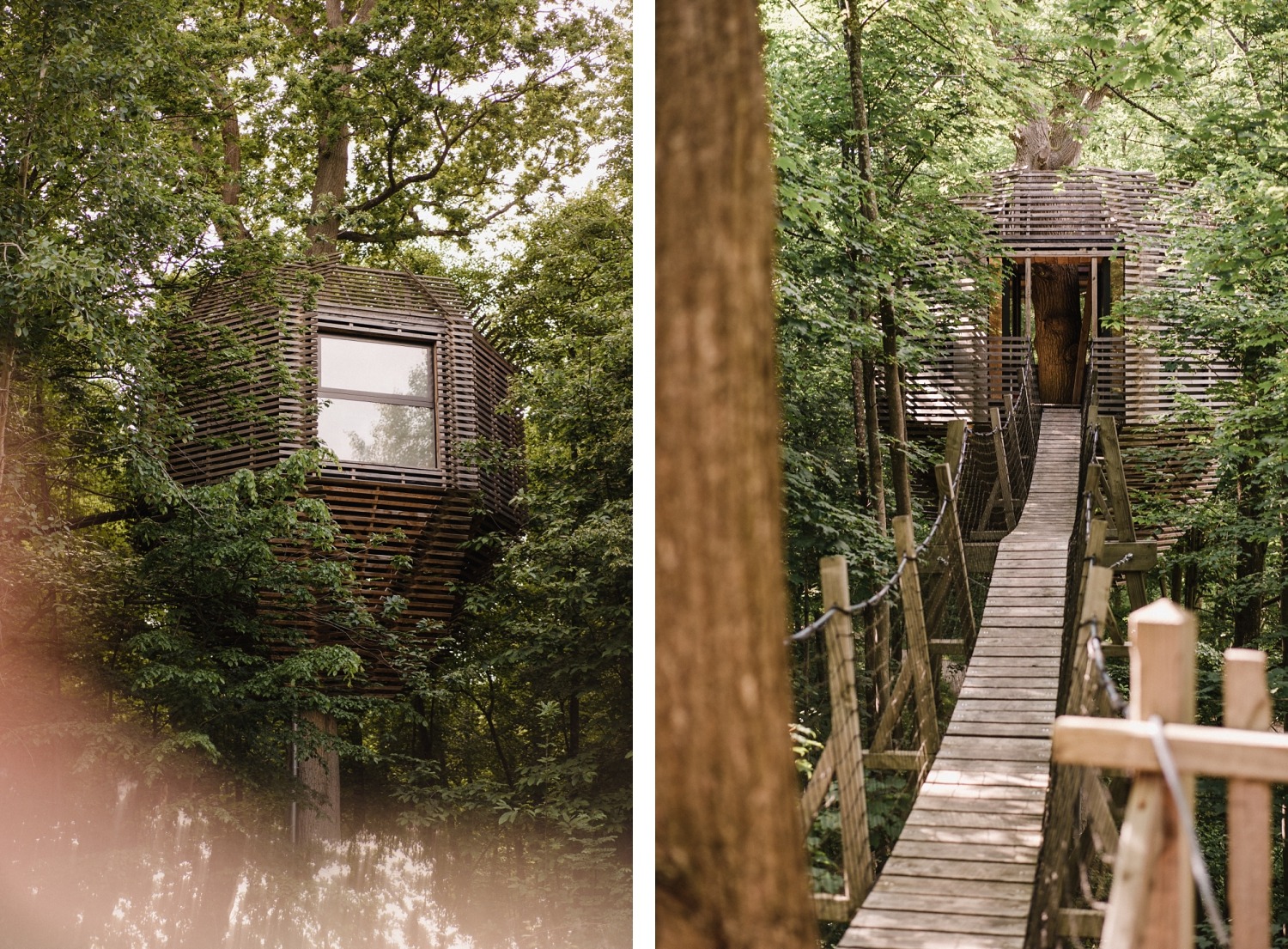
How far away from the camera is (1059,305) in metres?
3.05

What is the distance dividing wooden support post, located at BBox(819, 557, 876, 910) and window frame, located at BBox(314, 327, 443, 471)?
5.42 ft

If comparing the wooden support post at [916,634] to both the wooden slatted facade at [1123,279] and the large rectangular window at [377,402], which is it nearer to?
the wooden slatted facade at [1123,279]

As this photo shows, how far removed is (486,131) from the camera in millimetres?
3514

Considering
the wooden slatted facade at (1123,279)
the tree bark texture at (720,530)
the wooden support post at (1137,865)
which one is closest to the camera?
the wooden support post at (1137,865)

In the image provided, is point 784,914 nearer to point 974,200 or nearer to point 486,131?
point 974,200

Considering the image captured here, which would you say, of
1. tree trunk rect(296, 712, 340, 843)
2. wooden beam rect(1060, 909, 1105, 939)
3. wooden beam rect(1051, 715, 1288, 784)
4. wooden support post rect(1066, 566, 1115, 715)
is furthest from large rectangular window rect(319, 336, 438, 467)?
wooden beam rect(1051, 715, 1288, 784)

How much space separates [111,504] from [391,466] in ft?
2.64

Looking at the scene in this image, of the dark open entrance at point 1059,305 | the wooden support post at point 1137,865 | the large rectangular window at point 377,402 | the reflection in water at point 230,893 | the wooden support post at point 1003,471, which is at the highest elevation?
the dark open entrance at point 1059,305

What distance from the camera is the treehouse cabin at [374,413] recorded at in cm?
329

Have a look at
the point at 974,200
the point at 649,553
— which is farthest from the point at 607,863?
the point at 974,200

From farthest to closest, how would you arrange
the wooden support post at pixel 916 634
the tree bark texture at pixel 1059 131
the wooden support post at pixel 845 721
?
the tree bark texture at pixel 1059 131, the wooden support post at pixel 916 634, the wooden support post at pixel 845 721

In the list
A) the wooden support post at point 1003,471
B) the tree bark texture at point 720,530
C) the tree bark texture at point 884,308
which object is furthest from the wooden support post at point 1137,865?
the wooden support post at point 1003,471

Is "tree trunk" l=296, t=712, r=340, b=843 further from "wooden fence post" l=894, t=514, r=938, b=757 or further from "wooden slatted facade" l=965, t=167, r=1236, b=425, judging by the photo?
"wooden slatted facade" l=965, t=167, r=1236, b=425

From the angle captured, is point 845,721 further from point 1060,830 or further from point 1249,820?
point 1249,820
